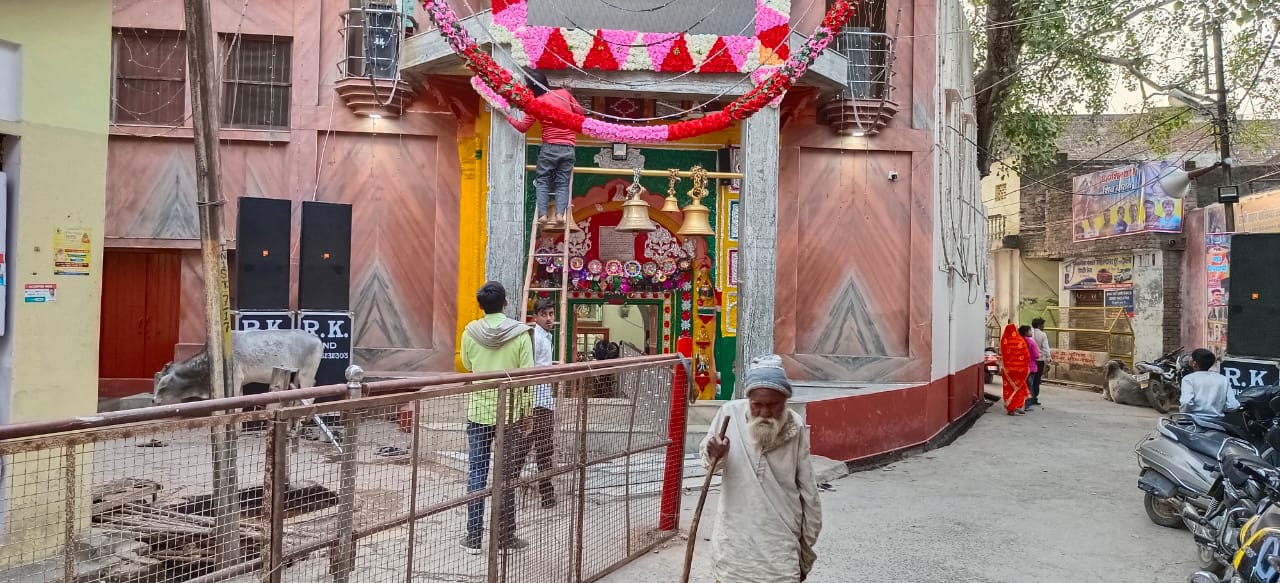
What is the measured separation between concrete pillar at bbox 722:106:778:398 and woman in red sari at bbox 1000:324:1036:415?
8021 mm

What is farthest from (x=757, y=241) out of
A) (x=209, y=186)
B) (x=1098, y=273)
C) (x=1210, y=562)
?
(x=1098, y=273)

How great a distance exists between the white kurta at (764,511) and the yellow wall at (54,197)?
3979 mm

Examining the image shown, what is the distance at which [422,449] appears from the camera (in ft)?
13.4

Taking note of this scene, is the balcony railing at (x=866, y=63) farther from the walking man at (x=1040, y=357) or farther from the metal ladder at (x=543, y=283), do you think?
the walking man at (x=1040, y=357)

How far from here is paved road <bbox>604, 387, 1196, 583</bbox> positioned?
6137 millimetres

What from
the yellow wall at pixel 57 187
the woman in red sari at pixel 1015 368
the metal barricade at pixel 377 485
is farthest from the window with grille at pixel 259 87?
the woman in red sari at pixel 1015 368

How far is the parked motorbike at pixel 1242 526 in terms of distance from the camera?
458 cm

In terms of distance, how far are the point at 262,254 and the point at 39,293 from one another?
477 centimetres

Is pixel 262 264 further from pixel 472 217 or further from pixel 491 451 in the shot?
pixel 491 451

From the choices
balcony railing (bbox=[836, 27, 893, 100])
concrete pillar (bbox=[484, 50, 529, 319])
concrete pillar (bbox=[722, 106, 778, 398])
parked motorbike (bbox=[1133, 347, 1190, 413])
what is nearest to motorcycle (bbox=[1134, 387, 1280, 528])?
concrete pillar (bbox=[722, 106, 778, 398])

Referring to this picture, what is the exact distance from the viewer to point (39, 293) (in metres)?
5.44

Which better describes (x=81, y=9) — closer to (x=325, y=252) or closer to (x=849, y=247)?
(x=325, y=252)

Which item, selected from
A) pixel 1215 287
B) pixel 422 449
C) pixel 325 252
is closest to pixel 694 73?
pixel 325 252

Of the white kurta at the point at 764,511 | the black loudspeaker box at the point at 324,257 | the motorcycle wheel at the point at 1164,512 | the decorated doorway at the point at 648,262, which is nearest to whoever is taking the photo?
the white kurta at the point at 764,511
